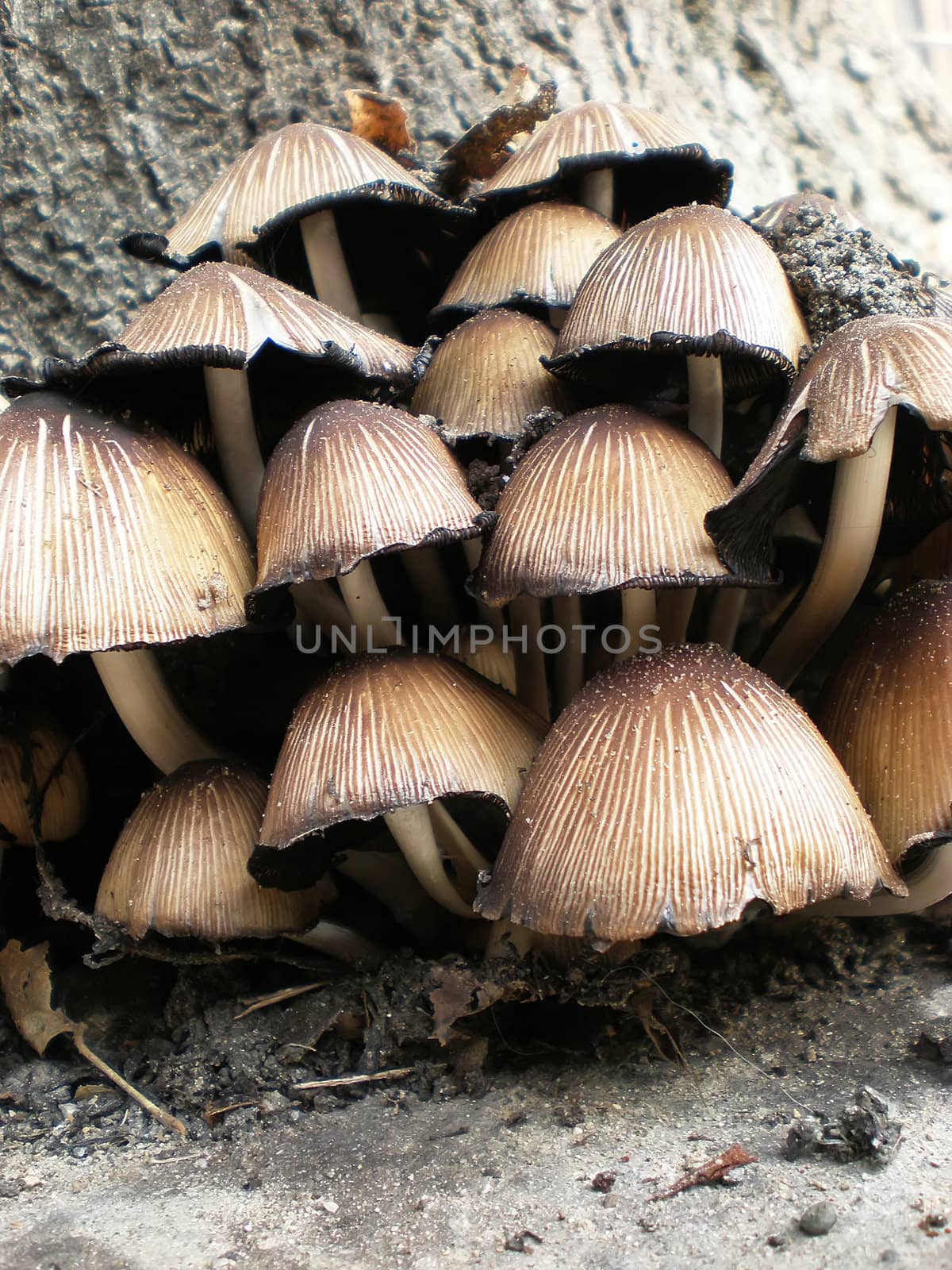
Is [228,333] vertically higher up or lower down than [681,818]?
higher up

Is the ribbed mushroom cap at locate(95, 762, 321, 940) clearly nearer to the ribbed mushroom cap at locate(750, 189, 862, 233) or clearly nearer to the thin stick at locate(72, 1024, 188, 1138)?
the thin stick at locate(72, 1024, 188, 1138)

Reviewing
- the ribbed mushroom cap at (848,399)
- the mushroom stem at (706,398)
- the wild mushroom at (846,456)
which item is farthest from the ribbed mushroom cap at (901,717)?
the mushroom stem at (706,398)

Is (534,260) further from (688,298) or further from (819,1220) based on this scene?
(819,1220)

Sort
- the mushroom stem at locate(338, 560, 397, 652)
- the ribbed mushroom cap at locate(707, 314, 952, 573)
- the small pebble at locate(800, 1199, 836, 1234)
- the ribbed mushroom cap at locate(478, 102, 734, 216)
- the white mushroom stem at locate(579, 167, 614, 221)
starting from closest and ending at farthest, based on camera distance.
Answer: the small pebble at locate(800, 1199, 836, 1234) < the ribbed mushroom cap at locate(707, 314, 952, 573) < the mushroom stem at locate(338, 560, 397, 652) < the ribbed mushroom cap at locate(478, 102, 734, 216) < the white mushroom stem at locate(579, 167, 614, 221)

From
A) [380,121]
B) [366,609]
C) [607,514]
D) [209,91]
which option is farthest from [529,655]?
[209,91]

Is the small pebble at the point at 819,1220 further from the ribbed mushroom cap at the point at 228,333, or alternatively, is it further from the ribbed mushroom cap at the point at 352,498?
the ribbed mushroom cap at the point at 228,333

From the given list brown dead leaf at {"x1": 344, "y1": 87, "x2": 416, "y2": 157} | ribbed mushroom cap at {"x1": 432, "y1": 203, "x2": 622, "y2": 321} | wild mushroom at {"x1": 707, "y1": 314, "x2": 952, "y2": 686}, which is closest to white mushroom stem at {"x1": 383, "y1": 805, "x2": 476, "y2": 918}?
wild mushroom at {"x1": 707, "y1": 314, "x2": 952, "y2": 686}
